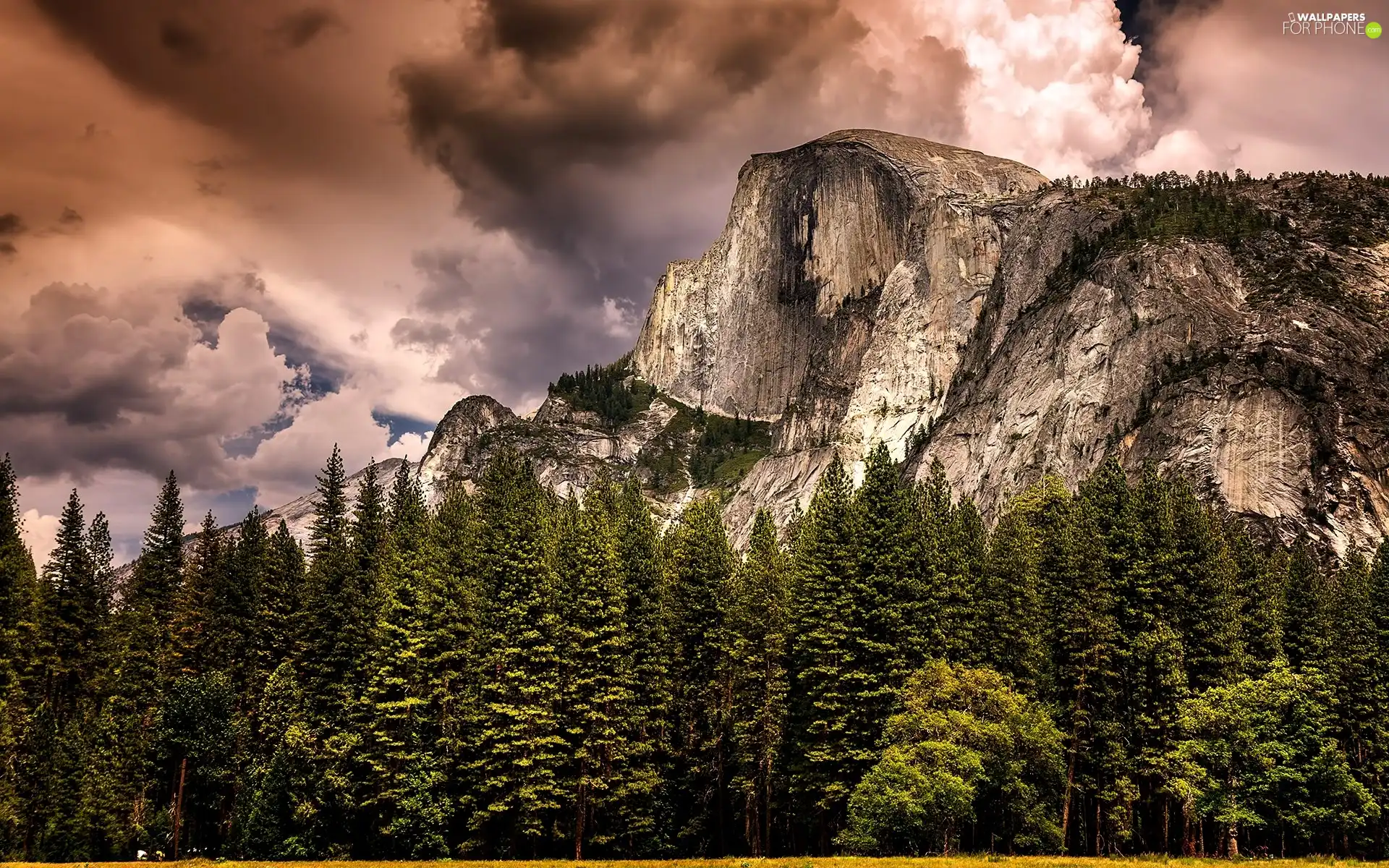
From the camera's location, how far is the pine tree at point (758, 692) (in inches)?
1861

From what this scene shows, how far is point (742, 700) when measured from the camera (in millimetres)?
50531

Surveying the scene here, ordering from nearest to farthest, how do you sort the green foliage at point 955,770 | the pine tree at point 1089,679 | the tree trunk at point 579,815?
the green foliage at point 955,770 → the pine tree at point 1089,679 → the tree trunk at point 579,815

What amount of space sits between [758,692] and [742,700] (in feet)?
4.43

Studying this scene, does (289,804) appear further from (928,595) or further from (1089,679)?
(1089,679)

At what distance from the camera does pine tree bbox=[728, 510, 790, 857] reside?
155 feet

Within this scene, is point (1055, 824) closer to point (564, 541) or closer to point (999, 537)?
point (999, 537)

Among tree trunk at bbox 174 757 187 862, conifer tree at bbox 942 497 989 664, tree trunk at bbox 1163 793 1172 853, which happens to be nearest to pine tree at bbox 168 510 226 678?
tree trunk at bbox 174 757 187 862

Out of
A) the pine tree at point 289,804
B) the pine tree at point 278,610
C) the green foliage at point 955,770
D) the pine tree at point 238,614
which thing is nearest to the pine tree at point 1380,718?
the green foliage at point 955,770

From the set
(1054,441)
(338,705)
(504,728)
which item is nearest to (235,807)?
(338,705)

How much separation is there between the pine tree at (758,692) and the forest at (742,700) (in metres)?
0.22

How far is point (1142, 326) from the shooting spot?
152 m

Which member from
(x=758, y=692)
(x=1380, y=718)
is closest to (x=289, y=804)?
(x=758, y=692)

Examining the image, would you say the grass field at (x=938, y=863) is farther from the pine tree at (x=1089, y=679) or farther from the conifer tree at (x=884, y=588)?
the conifer tree at (x=884, y=588)

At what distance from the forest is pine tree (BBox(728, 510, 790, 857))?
0.72ft
